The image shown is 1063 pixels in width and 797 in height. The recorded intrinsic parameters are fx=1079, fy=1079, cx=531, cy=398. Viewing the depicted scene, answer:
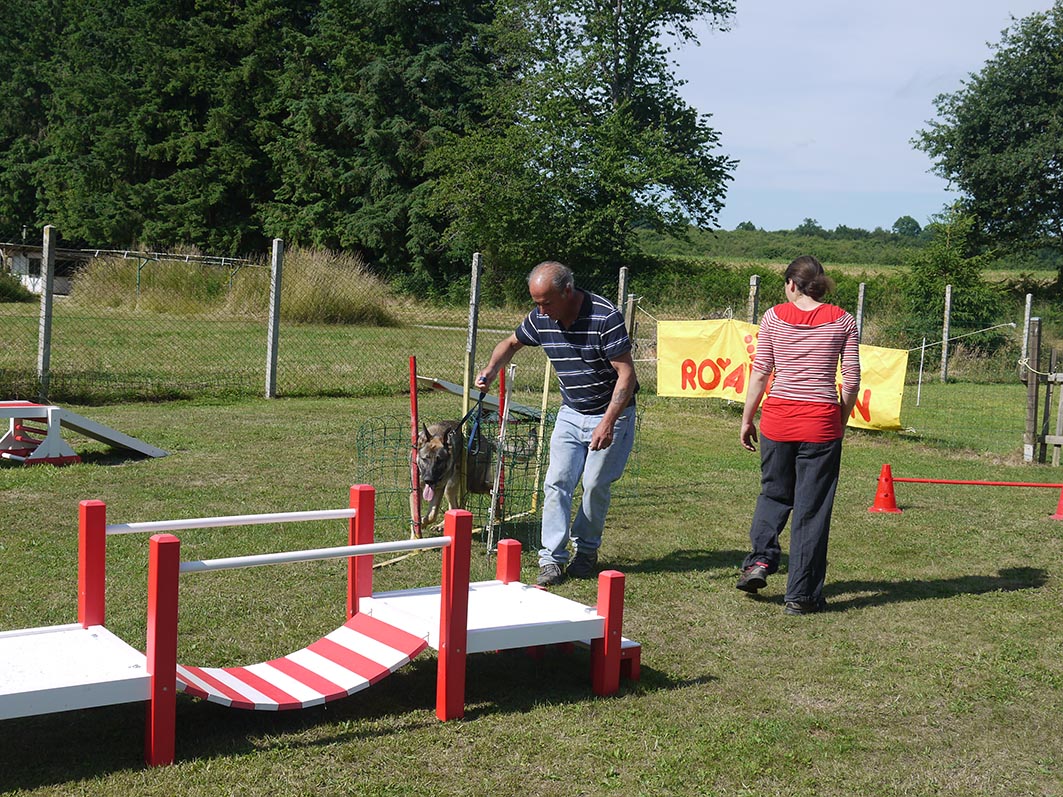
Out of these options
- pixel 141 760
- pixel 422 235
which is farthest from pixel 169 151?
pixel 141 760

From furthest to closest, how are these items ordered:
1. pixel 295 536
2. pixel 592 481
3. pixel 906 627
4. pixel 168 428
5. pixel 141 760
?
Result: pixel 168 428, pixel 295 536, pixel 592 481, pixel 906 627, pixel 141 760

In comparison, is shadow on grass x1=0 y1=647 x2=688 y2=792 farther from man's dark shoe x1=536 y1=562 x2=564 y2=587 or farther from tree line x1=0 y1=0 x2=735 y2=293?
tree line x1=0 y1=0 x2=735 y2=293

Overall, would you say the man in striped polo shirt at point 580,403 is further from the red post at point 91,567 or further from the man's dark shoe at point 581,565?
the red post at point 91,567

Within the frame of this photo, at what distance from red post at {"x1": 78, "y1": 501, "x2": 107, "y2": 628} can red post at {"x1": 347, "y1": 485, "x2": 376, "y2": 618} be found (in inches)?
42.3

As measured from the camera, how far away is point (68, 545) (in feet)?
21.6

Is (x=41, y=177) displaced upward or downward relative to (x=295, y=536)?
upward

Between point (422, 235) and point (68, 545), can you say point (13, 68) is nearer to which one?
point (422, 235)

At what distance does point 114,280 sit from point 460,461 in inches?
626

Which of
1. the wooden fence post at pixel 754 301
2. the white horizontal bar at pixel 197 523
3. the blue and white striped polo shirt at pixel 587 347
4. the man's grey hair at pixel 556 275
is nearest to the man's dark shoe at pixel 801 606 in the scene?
the blue and white striped polo shirt at pixel 587 347

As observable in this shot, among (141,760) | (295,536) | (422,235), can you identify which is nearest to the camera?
(141,760)

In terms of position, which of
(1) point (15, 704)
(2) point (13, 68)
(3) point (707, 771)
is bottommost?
(3) point (707, 771)

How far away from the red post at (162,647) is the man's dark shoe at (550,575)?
284 centimetres

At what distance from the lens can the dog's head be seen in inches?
271

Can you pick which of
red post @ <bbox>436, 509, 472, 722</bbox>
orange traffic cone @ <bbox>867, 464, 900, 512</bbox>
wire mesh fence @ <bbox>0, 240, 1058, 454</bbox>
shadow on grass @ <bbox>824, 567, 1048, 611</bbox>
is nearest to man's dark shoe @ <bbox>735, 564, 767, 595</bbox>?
shadow on grass @ <bbox>824, 567, 1048, 611</bbox>
